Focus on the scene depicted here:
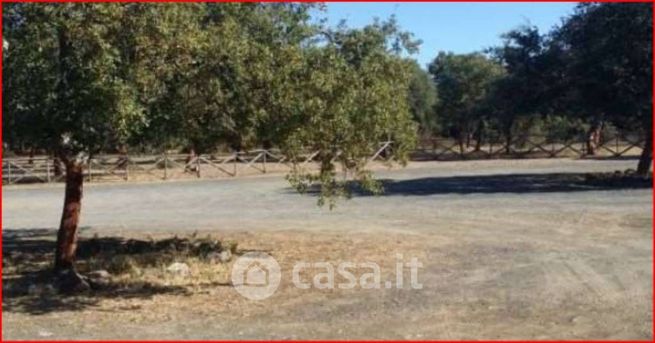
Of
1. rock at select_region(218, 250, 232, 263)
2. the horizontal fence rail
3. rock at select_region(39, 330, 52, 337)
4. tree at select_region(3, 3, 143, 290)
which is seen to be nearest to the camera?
rock at select_region(39, 330, 52, 337)

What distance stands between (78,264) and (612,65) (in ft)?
61.0

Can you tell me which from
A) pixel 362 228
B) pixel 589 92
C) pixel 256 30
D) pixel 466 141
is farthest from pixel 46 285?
pixel 466 141

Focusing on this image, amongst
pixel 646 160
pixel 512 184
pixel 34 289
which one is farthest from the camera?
pixel 646 160

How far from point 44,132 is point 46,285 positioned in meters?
2.96

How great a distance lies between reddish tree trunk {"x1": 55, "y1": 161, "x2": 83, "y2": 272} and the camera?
1268 centimetres

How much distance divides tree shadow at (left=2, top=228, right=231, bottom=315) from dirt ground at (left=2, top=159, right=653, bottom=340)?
0.08 m

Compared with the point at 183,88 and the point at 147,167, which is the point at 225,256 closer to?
the point at 183,88

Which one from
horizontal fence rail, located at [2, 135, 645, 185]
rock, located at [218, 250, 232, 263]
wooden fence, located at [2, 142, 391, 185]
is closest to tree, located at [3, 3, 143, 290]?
rock, located at [218, 250, 232, 263]

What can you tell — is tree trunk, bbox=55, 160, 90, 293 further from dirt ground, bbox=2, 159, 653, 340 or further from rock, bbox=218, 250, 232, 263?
rock, bbox=218, 250, 232, 263

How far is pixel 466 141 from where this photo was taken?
6419 cm

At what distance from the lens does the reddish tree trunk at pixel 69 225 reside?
1268 cm

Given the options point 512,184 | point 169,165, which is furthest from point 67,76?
point 169,165

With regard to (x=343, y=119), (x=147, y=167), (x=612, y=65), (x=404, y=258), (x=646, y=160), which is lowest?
(x=404, y=258)

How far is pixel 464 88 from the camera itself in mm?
59719
